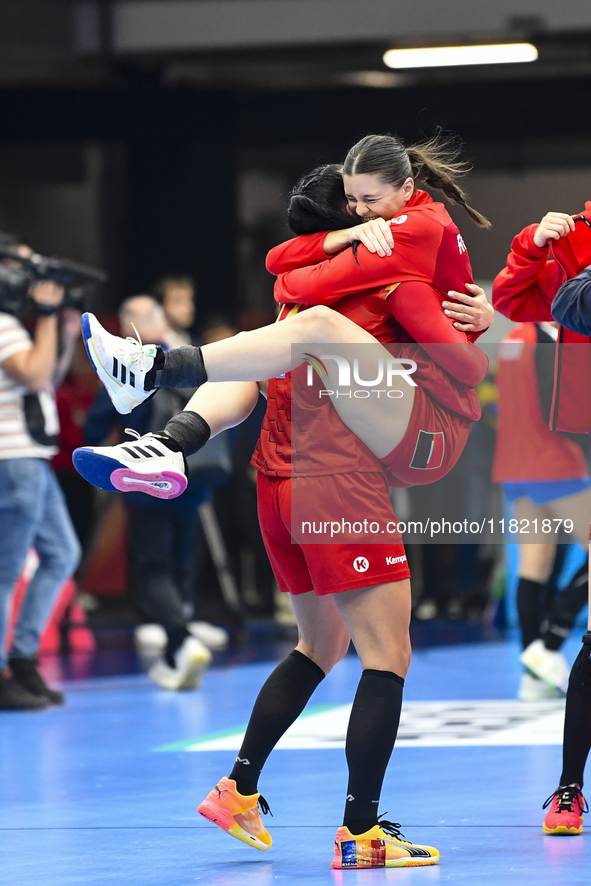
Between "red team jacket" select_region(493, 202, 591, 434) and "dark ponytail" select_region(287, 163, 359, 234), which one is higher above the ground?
"dark ponytail" select_region(287, 163, 359, 234)

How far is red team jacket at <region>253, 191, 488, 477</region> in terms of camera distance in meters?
2.64

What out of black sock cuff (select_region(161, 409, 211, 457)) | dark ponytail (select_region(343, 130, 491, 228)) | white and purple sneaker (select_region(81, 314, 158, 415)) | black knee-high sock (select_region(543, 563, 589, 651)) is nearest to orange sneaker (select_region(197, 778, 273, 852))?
→ black sock cuff (select_region(161, 409, 211, 457))

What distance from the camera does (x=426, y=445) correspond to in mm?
2717

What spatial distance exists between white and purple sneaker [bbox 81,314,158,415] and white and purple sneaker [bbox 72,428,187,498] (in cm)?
11

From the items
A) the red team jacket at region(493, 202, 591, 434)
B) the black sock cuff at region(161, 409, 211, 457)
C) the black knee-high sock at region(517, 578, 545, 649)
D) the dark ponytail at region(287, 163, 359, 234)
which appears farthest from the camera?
the black knee-high sock at region(517, 578, 545, 649)

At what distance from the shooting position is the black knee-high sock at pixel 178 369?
260cm

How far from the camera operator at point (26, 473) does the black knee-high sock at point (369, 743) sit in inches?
105

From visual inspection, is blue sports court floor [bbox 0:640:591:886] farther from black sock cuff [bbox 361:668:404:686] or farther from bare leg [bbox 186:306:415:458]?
bare leg [bbox 186:306:415:458]

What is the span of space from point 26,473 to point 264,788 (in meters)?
2.01

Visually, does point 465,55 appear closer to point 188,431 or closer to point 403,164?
point 403,164

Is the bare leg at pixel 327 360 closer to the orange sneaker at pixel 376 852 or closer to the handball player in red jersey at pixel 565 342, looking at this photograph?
the handball player in red jersey at pixel 565 342

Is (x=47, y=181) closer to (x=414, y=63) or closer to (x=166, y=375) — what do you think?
(x=414, y=63)

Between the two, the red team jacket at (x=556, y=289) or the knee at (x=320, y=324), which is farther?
the red team jacket at (x=556, y=289)

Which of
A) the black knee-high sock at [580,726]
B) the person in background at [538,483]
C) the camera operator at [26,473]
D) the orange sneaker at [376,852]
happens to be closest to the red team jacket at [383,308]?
the black knee-high sock at [580,726]
